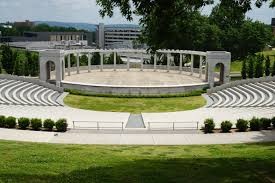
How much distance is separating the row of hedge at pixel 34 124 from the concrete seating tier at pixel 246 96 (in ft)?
60.8

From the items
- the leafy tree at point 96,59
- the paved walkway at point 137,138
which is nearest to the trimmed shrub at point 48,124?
the paved walkway at point 137,138

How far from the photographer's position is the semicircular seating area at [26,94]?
139 ft

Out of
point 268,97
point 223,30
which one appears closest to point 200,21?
point 223,30

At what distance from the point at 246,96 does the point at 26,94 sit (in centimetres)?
2543

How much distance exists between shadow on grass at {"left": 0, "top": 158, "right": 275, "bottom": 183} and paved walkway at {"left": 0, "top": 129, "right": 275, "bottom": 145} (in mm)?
10826

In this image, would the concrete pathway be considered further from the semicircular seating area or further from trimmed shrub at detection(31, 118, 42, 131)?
the semicircular seating area

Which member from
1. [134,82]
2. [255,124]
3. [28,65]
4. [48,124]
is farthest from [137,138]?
[28,65]

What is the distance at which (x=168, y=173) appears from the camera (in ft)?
47.1

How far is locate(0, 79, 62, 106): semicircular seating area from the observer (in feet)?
139

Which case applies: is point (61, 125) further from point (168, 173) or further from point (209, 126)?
point (168, 173)

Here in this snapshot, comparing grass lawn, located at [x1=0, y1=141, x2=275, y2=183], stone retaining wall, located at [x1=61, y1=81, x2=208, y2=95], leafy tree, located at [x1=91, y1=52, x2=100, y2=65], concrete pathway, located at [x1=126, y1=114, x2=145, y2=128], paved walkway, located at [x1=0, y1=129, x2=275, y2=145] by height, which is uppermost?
leafy tree, located at [x1=91, y1=52, x2=100, y2=65]

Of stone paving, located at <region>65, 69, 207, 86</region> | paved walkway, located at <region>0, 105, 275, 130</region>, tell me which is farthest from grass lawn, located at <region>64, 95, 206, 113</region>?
stone paving, located at <region>65, 69, 207, 86</region>

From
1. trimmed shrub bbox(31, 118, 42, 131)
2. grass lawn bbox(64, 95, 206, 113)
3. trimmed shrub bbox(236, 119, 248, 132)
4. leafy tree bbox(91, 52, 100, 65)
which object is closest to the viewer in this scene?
trimmed shrub bbox(236, 119, 248, 132)

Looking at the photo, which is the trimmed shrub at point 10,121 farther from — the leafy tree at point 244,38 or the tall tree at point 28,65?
the leafy tree at point 244,38
